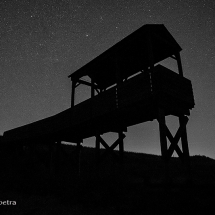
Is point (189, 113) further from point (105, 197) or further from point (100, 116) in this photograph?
Result: point (105, 197)

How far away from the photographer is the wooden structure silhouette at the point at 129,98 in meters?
8.85

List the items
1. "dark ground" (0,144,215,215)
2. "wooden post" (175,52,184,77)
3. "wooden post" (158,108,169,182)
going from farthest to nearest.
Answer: "wooden post" (175,52,184,77) < "wooden post" (158,108,169,182) < "dark ground" (0,144,215,215)

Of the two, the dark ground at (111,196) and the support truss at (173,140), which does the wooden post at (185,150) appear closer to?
the support truss at (173,140)

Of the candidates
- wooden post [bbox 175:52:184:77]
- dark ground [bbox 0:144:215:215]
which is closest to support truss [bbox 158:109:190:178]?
dark ground [bbox 0:144:215:215]

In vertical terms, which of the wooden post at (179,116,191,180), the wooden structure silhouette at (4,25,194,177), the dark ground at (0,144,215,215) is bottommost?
the dark ground at (0,144,215,215)

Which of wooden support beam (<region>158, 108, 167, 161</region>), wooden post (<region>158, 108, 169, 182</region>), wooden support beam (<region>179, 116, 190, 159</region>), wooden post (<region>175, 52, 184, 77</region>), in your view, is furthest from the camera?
wooden post (<region>175, 52, 184, 77</region>)

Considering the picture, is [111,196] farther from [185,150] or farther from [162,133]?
[185,150]

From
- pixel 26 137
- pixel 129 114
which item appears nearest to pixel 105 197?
pixel 129 114

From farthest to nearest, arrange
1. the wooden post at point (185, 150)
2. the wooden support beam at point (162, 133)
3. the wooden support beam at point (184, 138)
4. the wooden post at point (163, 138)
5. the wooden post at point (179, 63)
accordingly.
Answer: the wooden post at point (179, 63) → the wooden support beam at point (184, 138) → the wooden post at point (185, 150) → the wooden support beam at point (162, 133) → the wooden post at point (163, 138)

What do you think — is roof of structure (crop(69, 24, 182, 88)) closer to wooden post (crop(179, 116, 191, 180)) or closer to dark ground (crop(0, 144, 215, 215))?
wooden post (crop(179, 116, 191, 180))

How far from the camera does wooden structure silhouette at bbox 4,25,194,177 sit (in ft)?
29.0

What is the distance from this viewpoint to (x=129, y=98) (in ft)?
31.3

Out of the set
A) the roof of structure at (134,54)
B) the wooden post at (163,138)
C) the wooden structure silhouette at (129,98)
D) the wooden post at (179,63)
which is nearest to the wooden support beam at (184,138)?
the wooden structure silhouette at (129,98)

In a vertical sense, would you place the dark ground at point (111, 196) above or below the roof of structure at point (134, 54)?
below
